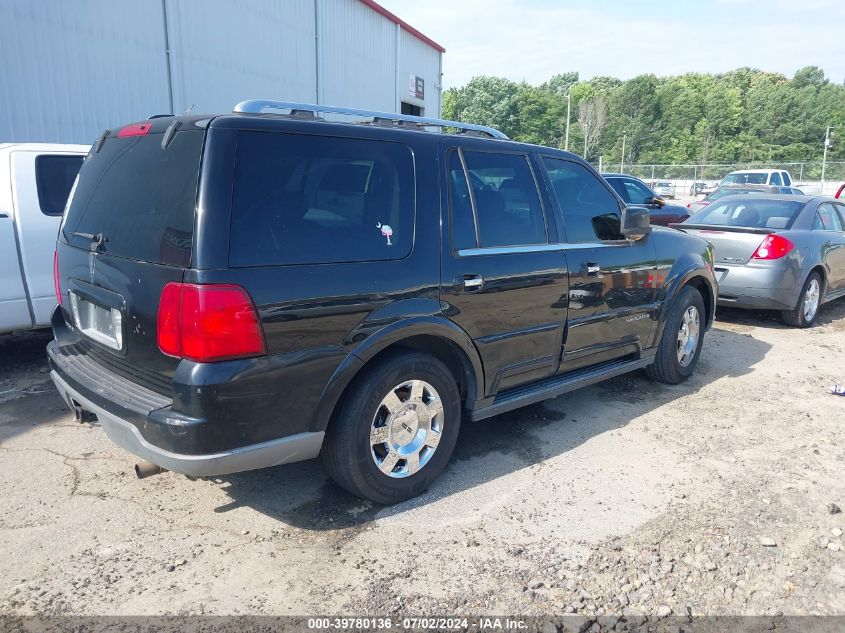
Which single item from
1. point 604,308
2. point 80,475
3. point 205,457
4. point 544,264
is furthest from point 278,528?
point 604,308

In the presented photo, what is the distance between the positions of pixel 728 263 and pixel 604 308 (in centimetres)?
400

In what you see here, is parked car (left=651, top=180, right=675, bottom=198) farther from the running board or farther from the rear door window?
the rear door window

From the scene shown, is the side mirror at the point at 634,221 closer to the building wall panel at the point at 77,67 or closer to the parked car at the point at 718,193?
the parked car at the point at 718,193

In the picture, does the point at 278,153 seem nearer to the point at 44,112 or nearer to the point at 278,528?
the point at 278,528

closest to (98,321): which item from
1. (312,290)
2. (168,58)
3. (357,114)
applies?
(312,290)

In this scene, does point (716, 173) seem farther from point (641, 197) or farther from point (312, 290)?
point (312, 290)

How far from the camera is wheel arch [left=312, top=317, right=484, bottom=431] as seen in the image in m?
2.87

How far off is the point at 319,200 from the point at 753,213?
22.4 feet

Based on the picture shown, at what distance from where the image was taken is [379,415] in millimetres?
3150

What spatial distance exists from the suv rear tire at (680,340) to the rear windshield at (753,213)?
2.97 meters

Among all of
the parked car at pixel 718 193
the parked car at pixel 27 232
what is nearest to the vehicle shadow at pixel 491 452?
the parked car at pixel 27 232

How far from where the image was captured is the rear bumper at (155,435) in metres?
2.61

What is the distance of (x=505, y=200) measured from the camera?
3.76m

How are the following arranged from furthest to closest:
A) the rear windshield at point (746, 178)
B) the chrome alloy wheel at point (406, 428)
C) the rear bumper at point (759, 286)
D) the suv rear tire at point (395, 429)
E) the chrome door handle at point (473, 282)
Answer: the rear windshield at point (746, 178), the rear bumper at point (759, 286), the chrome door handle at point (473, 282), the chrome alloy wheel at point (406, 428), the suv rear tire at point (395, 429)
